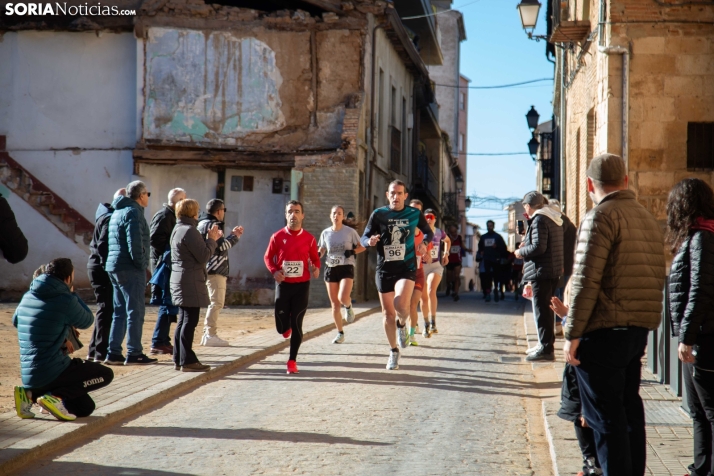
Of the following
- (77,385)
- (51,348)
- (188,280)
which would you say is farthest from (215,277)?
(51,348)

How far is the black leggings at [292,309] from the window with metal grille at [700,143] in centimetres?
680

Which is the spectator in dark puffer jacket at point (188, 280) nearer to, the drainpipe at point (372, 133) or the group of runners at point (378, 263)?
the group of runners at point (378, 263)

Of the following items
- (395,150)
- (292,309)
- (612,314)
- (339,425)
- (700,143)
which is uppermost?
(395,150)

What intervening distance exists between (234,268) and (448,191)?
28477 millimetres

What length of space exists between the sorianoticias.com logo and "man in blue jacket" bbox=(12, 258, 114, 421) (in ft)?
56.0

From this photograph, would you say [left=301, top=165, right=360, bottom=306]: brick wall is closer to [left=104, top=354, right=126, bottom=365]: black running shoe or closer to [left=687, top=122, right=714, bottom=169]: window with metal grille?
[left=687, top=122, right=714, bottom=169]: window with metal grille

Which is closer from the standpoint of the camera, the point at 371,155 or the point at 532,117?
A: the point at 371,155

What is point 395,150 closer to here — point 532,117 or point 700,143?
point 532,117

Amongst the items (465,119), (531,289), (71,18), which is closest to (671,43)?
(531,289)

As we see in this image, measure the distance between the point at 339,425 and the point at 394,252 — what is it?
3493 millimetres

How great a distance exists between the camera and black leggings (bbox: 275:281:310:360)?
9617 millimetres

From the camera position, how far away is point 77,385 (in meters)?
6.74

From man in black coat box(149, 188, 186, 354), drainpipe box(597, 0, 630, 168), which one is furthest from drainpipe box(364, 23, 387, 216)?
man in black coat box(149, 188, 186, 354)

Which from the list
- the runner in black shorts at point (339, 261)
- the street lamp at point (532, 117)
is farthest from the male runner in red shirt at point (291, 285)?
the street lamp at point (532, 117)
